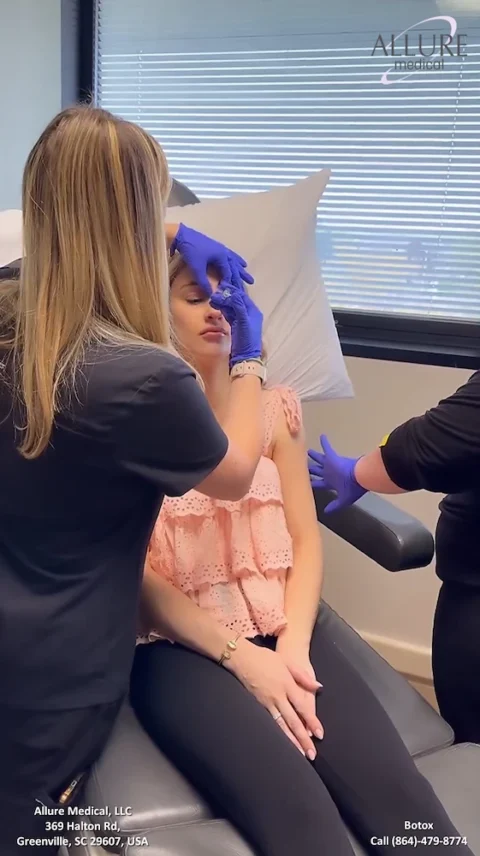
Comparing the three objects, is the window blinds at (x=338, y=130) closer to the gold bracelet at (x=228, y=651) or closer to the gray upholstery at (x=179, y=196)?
the gray upholstery at (x=179, y=196)

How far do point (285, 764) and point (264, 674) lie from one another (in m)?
0.14

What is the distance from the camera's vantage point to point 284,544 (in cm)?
122

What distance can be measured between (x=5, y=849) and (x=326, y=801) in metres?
0.39

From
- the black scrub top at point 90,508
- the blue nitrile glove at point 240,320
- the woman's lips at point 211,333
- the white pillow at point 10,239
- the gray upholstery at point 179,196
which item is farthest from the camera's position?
the gray upholstery at point 179,196

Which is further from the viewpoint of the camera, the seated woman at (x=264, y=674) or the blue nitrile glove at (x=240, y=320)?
the blue nitrile glove at (x=240, y=320)

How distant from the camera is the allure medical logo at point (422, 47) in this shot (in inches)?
68.0

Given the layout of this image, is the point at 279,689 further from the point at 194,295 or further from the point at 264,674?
the point at 194,295

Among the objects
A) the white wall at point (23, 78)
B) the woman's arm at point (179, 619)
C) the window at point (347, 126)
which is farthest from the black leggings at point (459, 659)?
the white wall at point (23, 78)

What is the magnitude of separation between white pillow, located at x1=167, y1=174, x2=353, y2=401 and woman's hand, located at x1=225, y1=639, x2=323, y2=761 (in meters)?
0.55

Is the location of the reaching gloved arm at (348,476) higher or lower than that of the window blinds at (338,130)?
lower

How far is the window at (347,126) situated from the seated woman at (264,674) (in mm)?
694

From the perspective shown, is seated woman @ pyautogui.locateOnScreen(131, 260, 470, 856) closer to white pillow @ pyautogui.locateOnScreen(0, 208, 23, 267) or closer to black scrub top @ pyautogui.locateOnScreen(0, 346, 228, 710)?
black scrub top @ pyautogui.locateOnScreen(0, 346, 228, 710)

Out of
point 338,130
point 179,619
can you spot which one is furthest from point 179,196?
point 179,619

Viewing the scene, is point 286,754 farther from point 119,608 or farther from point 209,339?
point 209,339
